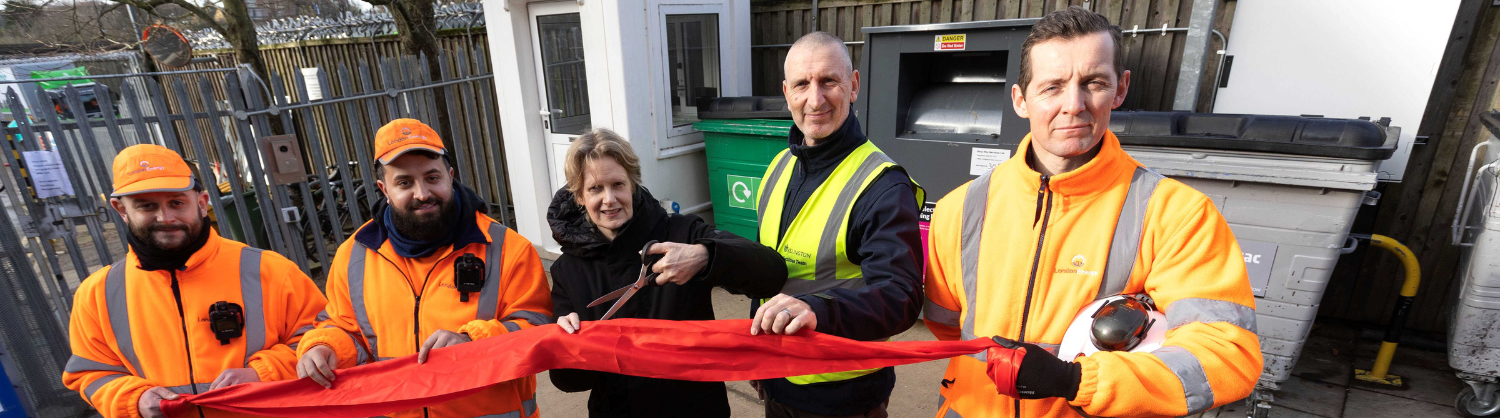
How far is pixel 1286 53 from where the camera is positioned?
4098mm

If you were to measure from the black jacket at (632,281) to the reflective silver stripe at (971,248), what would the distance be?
58cm

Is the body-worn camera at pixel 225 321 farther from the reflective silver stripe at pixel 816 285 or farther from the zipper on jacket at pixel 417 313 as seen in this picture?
the reflective silver stripe at pixel 816 285

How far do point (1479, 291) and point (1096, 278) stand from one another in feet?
10.6

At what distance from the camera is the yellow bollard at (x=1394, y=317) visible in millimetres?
3646

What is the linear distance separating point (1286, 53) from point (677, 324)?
4.34 metres

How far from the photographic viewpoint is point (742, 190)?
5496mm

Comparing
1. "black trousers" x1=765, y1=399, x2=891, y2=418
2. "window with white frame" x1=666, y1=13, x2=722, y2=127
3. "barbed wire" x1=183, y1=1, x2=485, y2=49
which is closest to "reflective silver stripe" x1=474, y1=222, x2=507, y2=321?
"black trousers" x1=765, y1=399, x2=891, y2=418

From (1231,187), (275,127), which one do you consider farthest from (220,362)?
(275,127)

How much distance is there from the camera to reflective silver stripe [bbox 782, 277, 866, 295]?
6.74 ft

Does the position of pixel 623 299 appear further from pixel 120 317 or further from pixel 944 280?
pixel 120 317

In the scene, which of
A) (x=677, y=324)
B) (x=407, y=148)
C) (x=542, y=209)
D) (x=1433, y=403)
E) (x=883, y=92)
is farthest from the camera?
(x=542, y=209)

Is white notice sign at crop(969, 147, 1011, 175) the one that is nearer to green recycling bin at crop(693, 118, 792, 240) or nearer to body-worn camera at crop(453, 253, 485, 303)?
green recycling bin at crop(693, 118, 792, 240)

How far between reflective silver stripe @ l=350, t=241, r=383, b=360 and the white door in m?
3.56

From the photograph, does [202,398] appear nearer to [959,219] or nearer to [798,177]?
[798,177]
